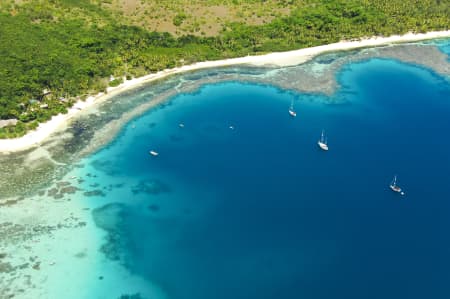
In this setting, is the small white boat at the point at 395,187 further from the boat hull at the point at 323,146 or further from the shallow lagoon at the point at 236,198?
the boat hull at the point at 323,146

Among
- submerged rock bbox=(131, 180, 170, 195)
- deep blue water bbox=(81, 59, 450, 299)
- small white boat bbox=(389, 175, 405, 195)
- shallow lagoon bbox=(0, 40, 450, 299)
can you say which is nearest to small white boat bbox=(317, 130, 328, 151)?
shallow lagoon bbox=(0, 40, 450, 299)

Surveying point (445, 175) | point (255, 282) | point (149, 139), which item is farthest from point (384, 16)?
point (255, 282)

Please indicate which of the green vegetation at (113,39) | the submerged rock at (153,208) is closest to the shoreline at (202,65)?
the green vegetation at (113,39)

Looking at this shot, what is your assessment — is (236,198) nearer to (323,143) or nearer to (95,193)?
(323,143)

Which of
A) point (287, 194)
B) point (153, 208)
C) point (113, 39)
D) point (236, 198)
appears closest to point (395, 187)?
point (287, 194)

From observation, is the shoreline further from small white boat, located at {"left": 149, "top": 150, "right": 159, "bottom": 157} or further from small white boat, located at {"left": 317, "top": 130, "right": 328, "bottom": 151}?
small white boat, located at {"left": 317, "top": 130, "right": 328, "bottom": 151}

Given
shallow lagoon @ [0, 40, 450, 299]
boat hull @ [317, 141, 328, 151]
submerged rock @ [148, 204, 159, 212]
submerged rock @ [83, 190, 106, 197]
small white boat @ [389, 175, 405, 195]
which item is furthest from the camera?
boat hull @ [317, 141, 328, 151]

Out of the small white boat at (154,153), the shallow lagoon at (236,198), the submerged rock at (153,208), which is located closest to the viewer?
the shallow lagoon at (236,198)
